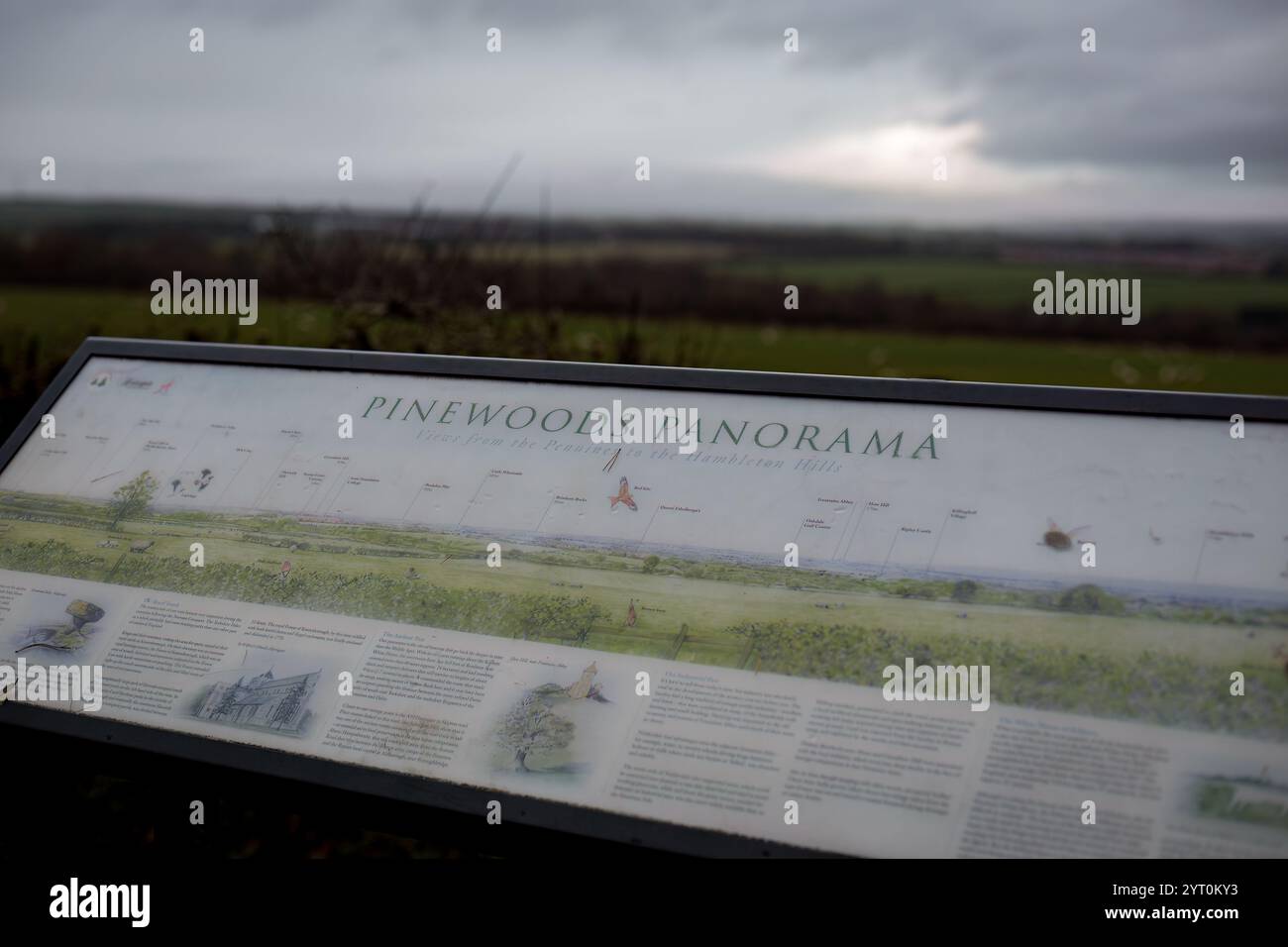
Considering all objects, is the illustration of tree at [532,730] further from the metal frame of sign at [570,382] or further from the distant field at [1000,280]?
the distant field at [1000,280]

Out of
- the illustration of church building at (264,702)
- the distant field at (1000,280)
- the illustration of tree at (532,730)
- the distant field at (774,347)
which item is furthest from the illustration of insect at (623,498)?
the distant field at (1000,280)

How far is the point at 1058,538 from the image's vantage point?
2.65 meters

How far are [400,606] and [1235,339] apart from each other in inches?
1036

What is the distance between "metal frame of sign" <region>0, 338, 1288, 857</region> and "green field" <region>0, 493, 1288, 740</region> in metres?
0.42

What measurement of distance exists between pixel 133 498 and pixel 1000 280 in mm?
30528

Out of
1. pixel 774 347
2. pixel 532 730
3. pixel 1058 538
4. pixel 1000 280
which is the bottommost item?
pixel 532 730

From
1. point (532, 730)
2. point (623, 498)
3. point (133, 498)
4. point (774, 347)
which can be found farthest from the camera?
point (774, 347)

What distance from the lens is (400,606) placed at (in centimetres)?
293

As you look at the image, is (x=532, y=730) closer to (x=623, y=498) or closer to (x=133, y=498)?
(x=623, y=498)

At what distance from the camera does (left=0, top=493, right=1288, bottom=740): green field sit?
2.38 metres

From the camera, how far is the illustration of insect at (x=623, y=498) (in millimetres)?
3016

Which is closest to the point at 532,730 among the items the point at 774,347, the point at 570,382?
the point at 570,382

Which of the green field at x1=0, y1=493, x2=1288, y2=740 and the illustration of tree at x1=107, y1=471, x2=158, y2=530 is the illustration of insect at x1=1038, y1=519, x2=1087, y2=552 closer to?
the green field at x1=0, y1=493, x2=1288, y2=740

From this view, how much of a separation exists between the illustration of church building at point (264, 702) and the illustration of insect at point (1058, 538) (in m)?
1.82
